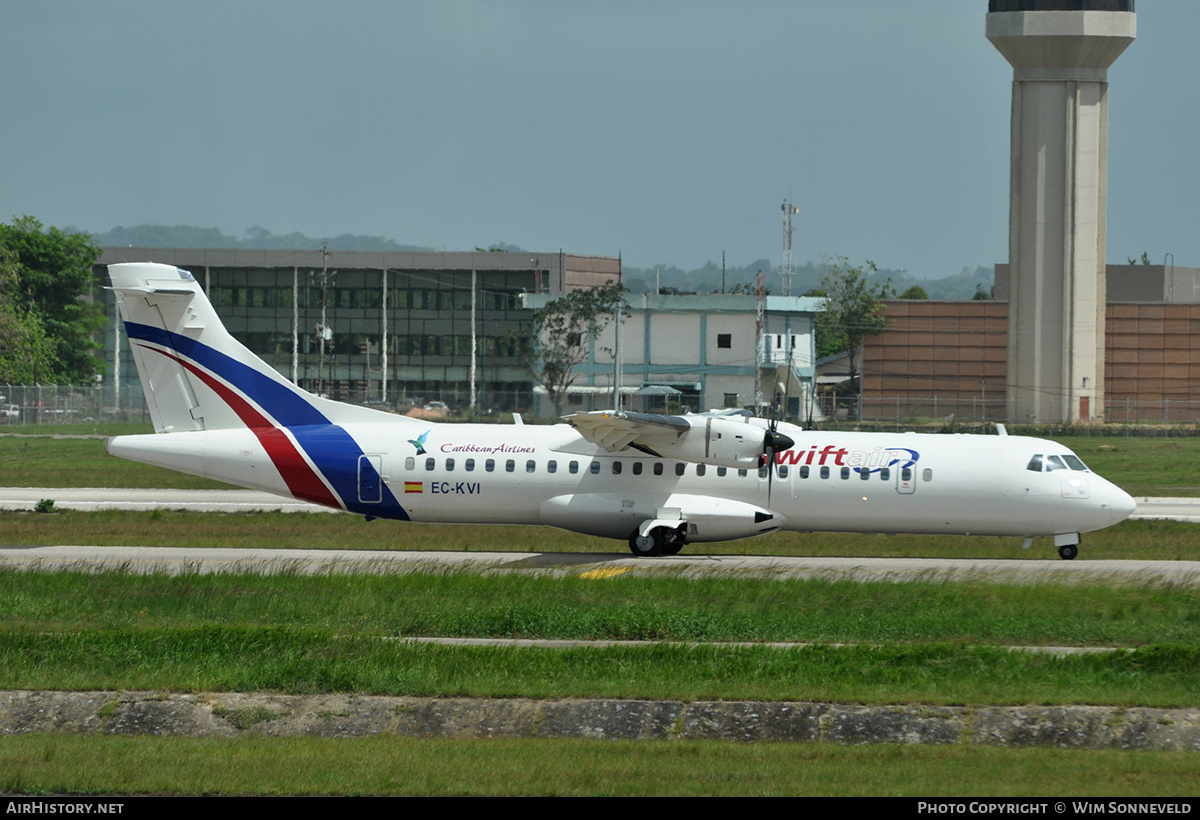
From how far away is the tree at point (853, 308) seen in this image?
104 metres

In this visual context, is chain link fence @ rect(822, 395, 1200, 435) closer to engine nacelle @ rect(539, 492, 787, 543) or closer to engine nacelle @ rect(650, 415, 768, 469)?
engine nacelle @ rect(539, 492, 787, 543)

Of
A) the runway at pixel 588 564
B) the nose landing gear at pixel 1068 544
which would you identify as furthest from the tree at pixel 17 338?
the nose landing gear at pixel 1068 544

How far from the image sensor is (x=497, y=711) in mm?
13531

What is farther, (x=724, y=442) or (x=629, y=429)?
(x=629, y=429)

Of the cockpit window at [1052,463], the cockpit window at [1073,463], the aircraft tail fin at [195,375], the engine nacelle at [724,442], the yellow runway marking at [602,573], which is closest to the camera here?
the yellow runway marking at [602,573]

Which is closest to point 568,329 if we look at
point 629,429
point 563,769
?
point 629,429

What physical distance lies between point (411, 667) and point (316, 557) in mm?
11138

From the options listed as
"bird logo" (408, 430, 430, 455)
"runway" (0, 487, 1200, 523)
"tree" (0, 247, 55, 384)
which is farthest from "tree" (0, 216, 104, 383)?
"bird logo" (408, 430, 430, 455)

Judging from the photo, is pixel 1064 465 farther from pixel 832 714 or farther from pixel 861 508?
pixel 832 714

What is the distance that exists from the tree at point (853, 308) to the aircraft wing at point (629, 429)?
74.3m

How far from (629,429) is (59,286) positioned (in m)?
83.5

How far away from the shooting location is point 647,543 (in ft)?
86.3

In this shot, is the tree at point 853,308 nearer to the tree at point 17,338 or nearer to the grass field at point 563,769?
the tree at point 17,338

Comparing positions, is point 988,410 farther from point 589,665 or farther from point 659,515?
point 589,665
